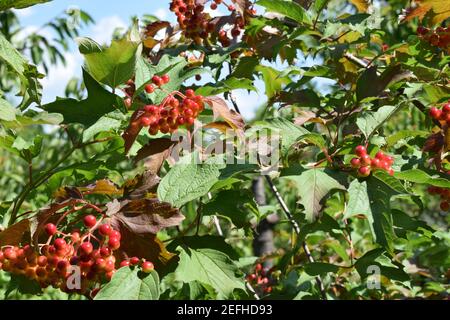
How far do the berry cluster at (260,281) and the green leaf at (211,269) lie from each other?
100cm

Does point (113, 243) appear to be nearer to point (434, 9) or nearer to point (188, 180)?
point (188, 180)

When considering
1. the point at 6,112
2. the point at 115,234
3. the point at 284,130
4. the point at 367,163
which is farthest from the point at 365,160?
the point at 6,112

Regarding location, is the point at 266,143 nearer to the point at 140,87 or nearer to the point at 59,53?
the point at 140,87

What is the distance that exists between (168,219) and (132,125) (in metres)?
0.27

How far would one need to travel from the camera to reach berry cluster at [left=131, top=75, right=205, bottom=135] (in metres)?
1.40

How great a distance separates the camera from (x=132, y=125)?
1.40 metres

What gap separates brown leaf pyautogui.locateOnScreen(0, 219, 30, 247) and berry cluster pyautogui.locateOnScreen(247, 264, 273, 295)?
130cm

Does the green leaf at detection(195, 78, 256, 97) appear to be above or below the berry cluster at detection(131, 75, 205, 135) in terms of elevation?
above

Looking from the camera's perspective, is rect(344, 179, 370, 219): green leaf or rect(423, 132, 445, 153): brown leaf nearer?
rect(344, 179, 370, 219): green leaf

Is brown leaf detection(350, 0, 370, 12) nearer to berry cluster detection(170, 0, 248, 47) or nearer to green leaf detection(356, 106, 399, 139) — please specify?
berry cluster detection(170, 0, 248, 47)

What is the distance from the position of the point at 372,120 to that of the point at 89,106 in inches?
29.2

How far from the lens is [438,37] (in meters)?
1.85

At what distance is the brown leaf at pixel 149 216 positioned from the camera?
127 cm

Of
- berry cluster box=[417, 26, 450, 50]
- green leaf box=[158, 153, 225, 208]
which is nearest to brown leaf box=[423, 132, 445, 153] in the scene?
berry cluster box=[417, 26, 450, 50]
